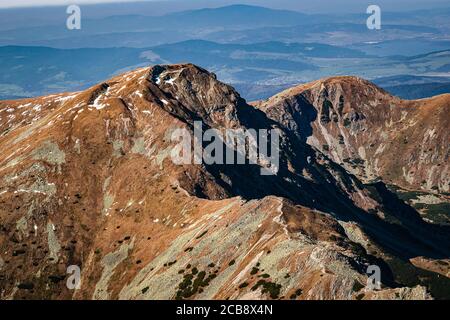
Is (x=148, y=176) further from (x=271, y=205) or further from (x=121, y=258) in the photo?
(x=271, y=205)
